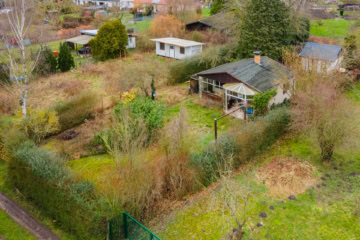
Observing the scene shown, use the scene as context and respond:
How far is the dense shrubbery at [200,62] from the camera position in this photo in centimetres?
2689

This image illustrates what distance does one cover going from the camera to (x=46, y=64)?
29391 mm

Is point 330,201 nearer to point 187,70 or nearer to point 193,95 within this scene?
point 193,95

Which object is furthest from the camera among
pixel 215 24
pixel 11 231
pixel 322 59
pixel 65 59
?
pixel 215 24

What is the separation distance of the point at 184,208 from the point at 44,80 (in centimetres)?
2087

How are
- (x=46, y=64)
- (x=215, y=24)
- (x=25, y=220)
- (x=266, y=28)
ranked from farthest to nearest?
(x=215, y=24) < (x=46, y=64) < (x=266, y=28) < (x=25, y=220)

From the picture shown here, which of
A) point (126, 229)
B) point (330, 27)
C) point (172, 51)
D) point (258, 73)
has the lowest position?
point (126, 229)

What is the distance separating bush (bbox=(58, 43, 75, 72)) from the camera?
29.7 meters

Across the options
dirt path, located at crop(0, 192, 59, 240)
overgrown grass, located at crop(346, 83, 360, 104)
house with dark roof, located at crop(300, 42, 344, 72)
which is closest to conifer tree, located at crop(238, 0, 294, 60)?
house with dark roof, located at crop(300, 42, 344, 72)

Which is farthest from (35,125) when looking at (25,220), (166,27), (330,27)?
(330,27)

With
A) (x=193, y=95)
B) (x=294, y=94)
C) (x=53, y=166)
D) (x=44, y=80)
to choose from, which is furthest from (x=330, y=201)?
(x=44, y=80)

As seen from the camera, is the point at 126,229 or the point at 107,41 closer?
the point at 126,229

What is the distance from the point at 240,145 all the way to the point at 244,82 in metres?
6.41

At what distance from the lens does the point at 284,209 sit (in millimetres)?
12680

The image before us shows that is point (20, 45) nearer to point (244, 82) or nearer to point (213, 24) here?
point (244, 82)
